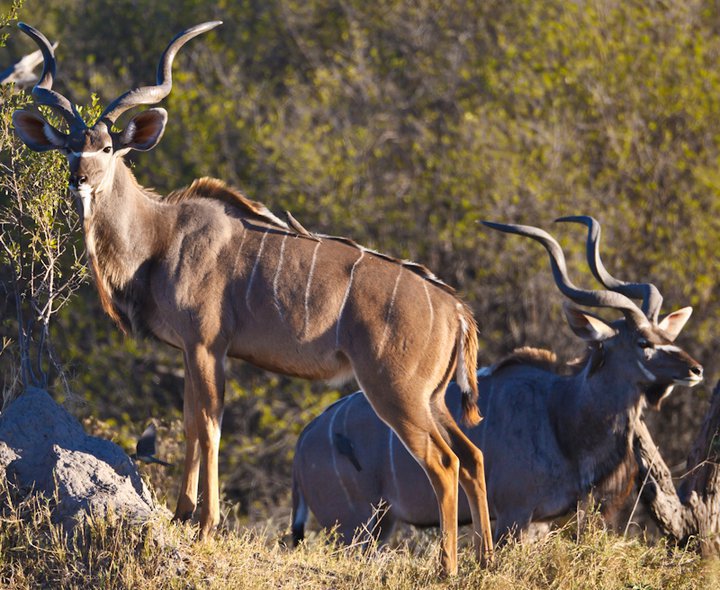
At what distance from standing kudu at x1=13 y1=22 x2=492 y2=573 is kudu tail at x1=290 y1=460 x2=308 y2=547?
1746 millimetres

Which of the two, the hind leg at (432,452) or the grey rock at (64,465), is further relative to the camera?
the hind leg at (432,452)

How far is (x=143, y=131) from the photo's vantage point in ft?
16.2

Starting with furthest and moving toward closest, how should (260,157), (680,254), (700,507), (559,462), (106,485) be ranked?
(260,157) < (680,254) < (559,462) < (700,507) < (106,485)

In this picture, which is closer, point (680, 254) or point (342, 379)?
point (342, 379)

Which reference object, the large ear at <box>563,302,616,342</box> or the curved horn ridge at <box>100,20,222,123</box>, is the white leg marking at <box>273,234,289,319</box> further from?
the large ear at <box>563,302,616,342</box>

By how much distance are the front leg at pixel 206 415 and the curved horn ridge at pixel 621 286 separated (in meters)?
2.01

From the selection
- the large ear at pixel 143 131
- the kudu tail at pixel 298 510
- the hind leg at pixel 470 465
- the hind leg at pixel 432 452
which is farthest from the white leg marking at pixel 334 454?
the large ear at pixel 143 131

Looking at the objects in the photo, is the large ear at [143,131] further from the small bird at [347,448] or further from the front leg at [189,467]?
the small bird at [347,448]

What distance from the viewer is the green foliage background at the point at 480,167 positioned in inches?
394

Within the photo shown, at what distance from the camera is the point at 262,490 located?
10125 mm

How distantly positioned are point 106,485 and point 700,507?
2.68 metres

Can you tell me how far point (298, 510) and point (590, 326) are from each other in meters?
1.85

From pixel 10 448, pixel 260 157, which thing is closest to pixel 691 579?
pixel 10 448

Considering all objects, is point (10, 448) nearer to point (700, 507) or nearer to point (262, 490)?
point (700, 507)
